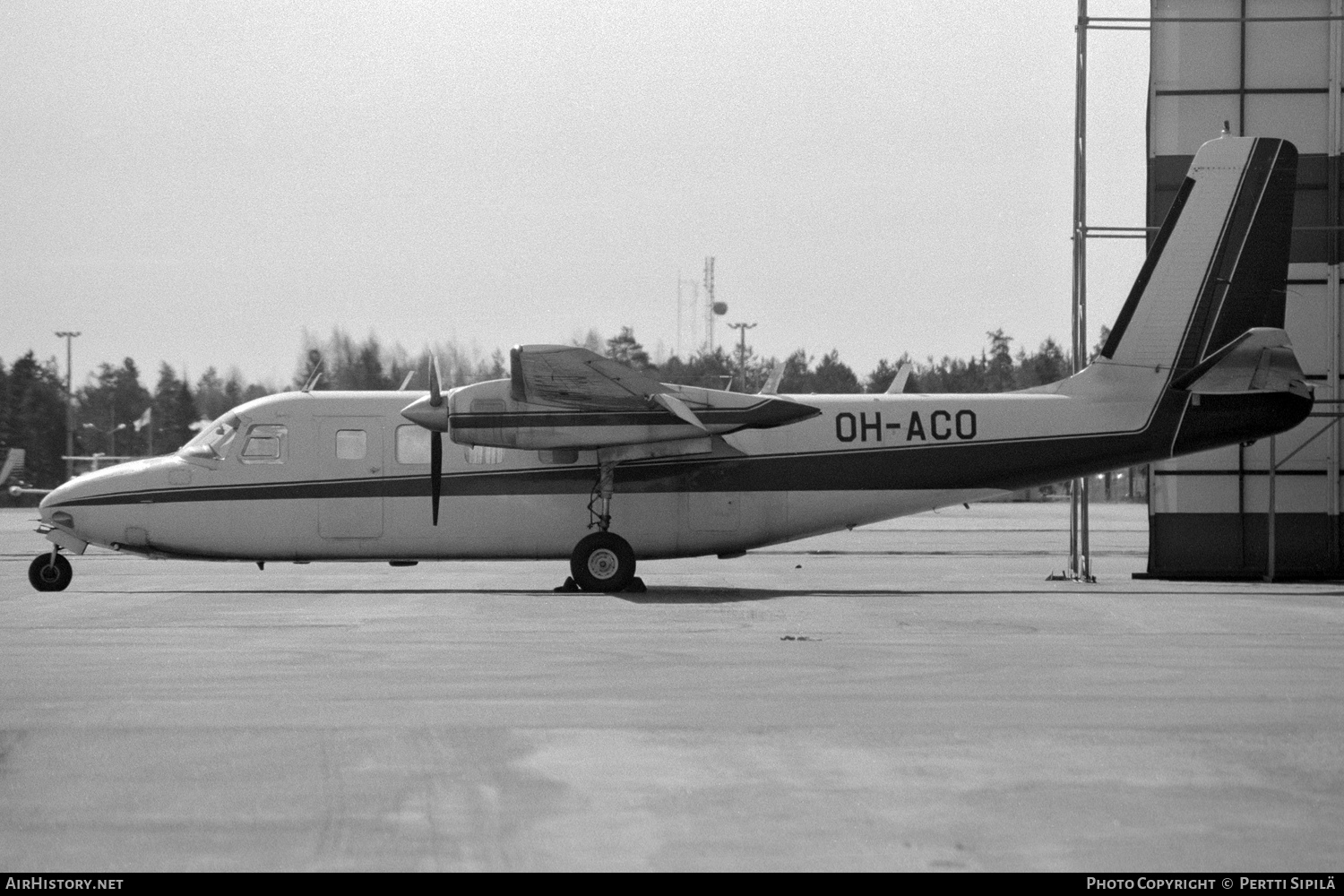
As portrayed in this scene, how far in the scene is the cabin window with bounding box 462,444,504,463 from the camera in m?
21.4

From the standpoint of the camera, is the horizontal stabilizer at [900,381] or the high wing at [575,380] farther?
the horizontal stabilizer at [900,381]

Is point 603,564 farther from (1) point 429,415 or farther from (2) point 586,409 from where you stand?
(1) point 429,415

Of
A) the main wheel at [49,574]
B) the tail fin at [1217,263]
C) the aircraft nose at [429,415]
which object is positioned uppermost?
the tail fin at [1217,263]

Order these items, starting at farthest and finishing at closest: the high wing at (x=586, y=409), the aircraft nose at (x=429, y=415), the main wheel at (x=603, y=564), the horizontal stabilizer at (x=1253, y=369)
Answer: the main wheel at (x=603, y=564)
the aircraft nose at (x=429, y=415)
the horizontal stabilizer at (x=1253, y=369)
the high wing at (x=586, y=409)

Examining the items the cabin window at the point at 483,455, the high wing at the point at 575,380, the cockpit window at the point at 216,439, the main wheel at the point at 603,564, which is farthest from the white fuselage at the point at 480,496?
the high wing at the point at 575,380

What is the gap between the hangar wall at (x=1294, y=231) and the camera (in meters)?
25.0

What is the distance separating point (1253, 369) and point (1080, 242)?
5.03m

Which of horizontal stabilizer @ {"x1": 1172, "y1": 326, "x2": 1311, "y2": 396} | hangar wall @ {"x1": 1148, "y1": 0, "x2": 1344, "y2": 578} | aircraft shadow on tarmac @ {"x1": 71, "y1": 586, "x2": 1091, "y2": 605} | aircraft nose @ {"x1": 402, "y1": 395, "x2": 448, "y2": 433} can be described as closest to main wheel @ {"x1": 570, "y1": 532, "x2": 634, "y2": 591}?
aircraft shadow on tarmac @ {"x1": 71, "y1": 586, "x2": 1091, "y2": 605}

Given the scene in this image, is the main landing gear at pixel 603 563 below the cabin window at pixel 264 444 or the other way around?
below

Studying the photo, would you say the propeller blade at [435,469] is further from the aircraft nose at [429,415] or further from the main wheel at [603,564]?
the main wheel at [603,564]

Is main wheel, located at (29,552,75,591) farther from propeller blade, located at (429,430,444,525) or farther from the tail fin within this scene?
the tail fin

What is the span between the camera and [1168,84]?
83.3 feet

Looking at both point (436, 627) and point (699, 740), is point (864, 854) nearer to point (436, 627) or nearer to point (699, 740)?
point (699, 740)

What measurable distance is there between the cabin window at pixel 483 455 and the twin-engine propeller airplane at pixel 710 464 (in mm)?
29
